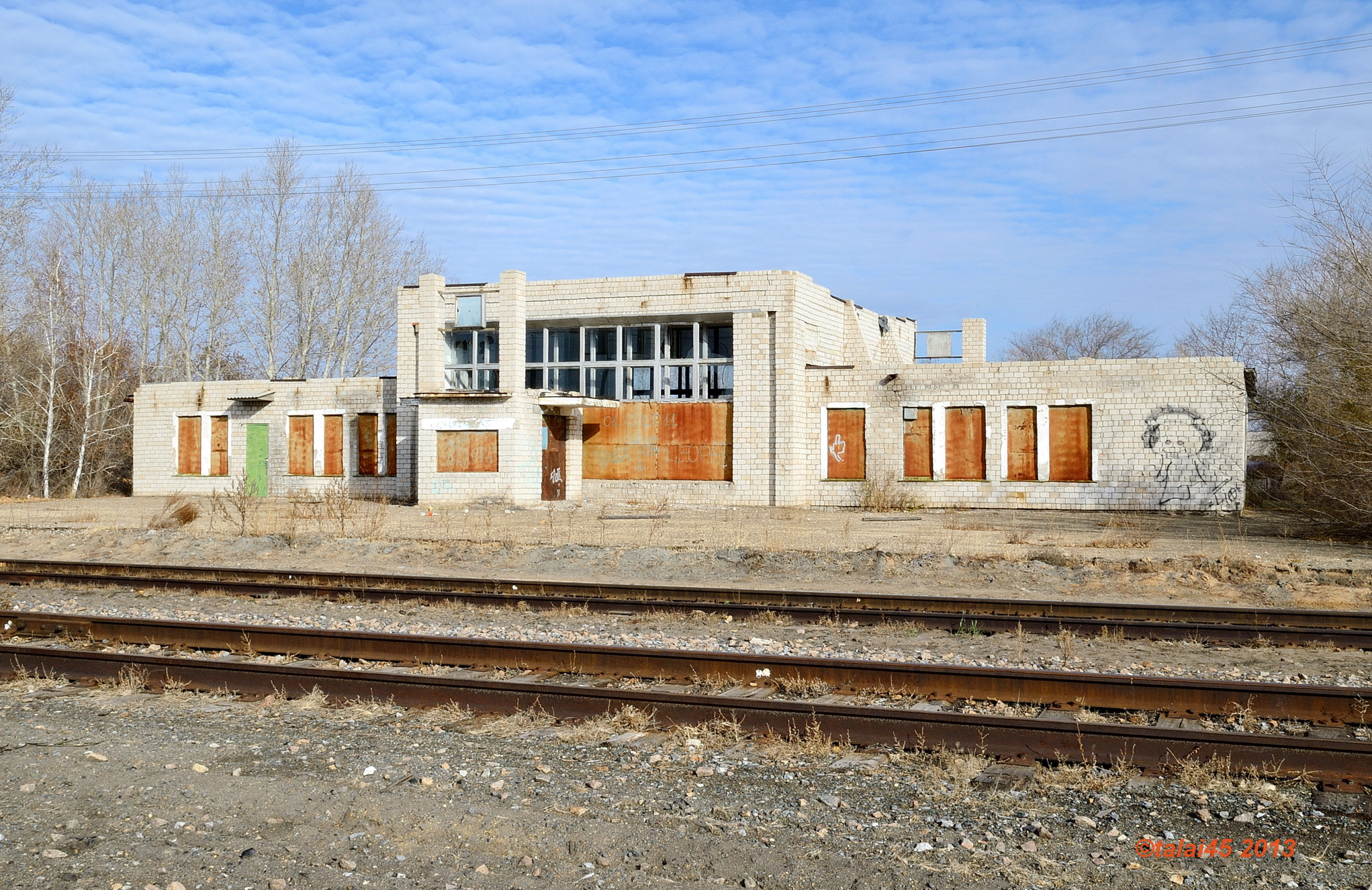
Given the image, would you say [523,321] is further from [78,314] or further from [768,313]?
[78,314]

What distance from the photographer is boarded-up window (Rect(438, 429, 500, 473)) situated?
2889cm

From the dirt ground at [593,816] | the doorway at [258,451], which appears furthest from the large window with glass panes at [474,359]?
the dirt ground at [593,816]

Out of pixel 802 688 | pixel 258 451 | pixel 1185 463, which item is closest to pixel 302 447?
pixel 258 451

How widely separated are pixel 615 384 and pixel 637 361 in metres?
1.00

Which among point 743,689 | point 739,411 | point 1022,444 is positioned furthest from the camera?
point 739,411

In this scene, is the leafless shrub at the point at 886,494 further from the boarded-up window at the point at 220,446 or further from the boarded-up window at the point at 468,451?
the boarded-up window at the point at 220,446

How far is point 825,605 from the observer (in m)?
12.1

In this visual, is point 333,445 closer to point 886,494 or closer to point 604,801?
point 886,494

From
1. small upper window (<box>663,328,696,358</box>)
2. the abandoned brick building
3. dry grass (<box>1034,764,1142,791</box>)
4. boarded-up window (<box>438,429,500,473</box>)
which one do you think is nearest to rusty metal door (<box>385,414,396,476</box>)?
the abandoned brick building

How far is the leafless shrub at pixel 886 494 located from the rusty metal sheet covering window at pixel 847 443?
0.39m

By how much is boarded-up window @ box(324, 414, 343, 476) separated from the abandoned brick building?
0.31 metres

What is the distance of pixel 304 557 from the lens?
17.8m

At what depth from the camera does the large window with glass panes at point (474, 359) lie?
3106 cm

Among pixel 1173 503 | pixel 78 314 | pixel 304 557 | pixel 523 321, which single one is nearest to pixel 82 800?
pixel 304 557
